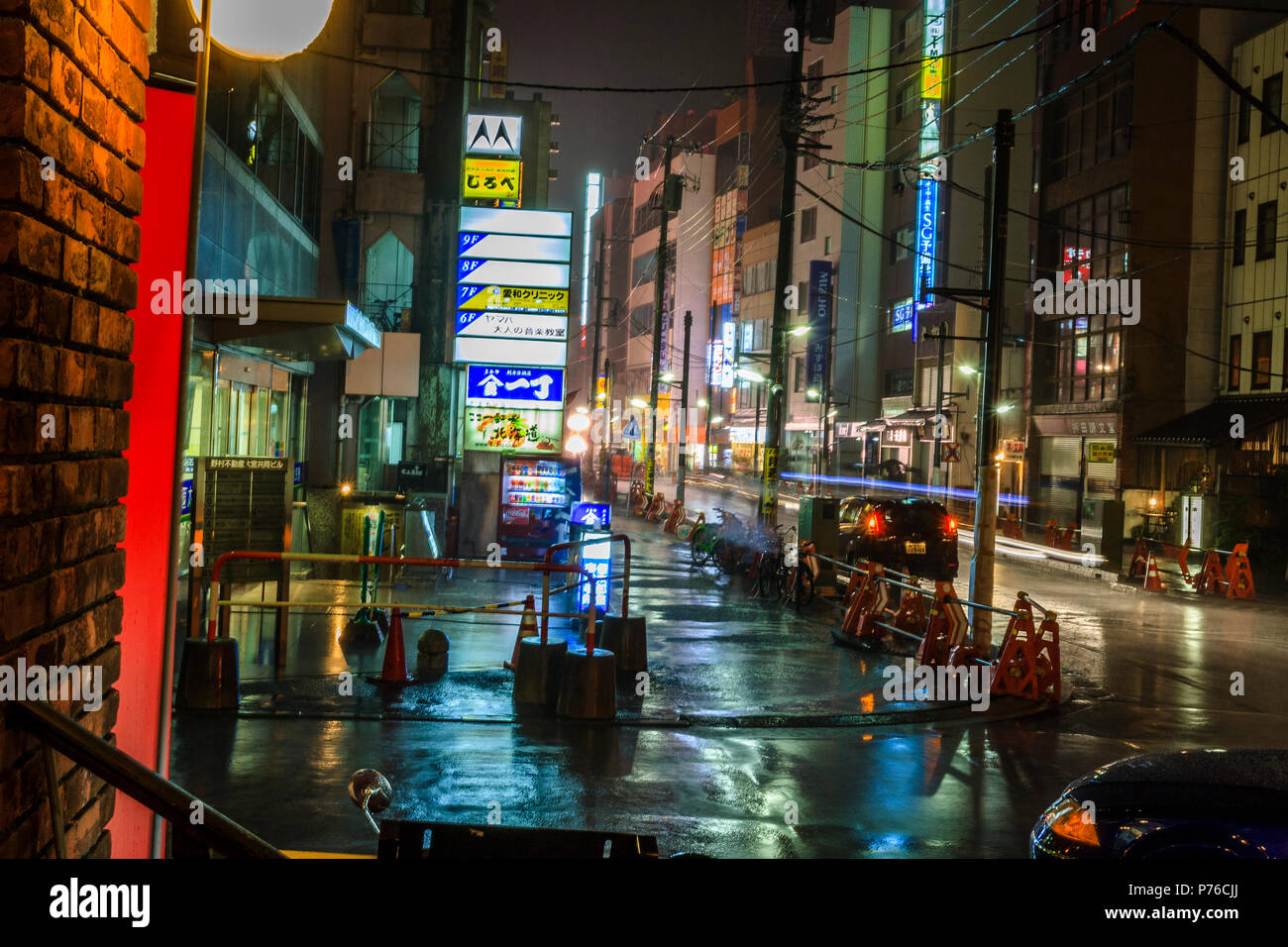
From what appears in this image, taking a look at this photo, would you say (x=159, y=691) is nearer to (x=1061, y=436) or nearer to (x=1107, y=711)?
(x=1107, y=711)

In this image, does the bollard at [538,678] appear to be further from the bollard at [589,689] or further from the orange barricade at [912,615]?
the orange barricade at [912,615]

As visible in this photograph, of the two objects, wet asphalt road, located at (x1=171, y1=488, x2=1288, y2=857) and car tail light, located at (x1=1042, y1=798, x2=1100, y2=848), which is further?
wet asphalt road, located at (x1=171, y1=488, x2=1288, y2=857)

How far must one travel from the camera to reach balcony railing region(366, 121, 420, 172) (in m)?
29.7

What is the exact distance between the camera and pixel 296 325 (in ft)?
49.6

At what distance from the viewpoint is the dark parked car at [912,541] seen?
2289cm

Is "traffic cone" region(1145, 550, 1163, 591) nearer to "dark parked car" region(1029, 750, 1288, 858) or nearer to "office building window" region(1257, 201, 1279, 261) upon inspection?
"office building window" region(1257, 201, 1279, 261)

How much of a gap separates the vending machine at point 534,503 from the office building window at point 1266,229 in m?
26.5

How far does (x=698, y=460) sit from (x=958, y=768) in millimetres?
89367

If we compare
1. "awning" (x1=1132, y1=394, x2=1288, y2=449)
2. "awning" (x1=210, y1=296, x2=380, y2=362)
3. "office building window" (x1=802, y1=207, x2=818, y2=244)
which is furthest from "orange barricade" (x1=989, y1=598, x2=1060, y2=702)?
"office building window" (x1=802, y1=207, x2=818, y2=244)

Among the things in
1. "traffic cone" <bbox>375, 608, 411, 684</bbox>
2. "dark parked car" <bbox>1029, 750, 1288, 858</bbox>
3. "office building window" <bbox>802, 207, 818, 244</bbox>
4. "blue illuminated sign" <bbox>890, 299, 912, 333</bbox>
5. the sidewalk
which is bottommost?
the sidewalk

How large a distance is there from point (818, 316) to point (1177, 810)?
60.8m

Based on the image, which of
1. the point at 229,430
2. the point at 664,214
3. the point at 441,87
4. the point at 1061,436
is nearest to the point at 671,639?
the point at 229,430

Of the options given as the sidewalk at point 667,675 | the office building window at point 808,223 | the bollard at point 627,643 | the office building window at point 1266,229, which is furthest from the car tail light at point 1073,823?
the office building window at point 808,223

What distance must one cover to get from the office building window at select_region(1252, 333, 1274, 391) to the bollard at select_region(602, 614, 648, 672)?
32.3 metres
